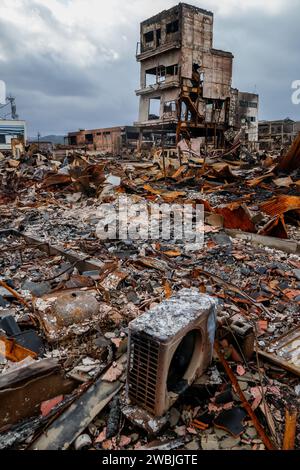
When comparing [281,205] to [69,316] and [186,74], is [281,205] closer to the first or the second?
[69,316]

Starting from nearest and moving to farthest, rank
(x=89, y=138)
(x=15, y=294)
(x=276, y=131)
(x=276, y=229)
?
(x=15, y=294) → (x=276, y=229) → (x=89, y=138) → (x=276, y=131)

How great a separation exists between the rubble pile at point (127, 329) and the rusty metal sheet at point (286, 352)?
12 millimetres

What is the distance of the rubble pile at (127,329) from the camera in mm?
2049

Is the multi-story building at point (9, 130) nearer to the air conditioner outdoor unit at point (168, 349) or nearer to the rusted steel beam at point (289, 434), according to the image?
the air conditioner outdoor unit at point (168, 349)

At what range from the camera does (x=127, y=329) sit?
3.11 m

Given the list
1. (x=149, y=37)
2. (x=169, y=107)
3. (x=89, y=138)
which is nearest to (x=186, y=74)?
(x=169, y=107)

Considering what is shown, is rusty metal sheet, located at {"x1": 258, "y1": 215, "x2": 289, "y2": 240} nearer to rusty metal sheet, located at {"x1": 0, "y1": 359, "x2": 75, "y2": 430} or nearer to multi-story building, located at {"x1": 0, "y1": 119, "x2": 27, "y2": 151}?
rusty metal sheet, located at {"x1": 0, "y1": 359, "x2": 75, "y2": 430}

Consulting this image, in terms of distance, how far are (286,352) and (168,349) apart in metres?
1.50

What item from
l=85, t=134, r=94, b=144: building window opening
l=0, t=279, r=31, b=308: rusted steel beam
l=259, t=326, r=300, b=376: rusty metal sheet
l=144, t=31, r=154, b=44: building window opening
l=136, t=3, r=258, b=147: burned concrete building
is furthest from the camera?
l=85, t=134, r=94, b=144: building window opening

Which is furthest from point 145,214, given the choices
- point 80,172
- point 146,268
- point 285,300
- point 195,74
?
point 195,74

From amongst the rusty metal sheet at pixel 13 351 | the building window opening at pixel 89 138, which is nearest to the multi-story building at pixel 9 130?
the building window opening at pixel 89 138

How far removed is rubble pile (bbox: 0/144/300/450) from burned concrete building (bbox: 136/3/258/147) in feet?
61.0

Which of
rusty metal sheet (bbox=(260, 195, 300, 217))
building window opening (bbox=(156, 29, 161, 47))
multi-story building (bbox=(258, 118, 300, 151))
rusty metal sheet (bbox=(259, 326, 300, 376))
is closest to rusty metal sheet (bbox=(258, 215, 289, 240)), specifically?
rusty metal sheet (bbox=(260, 195, 300, 217))

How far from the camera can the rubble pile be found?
6.72 feet
